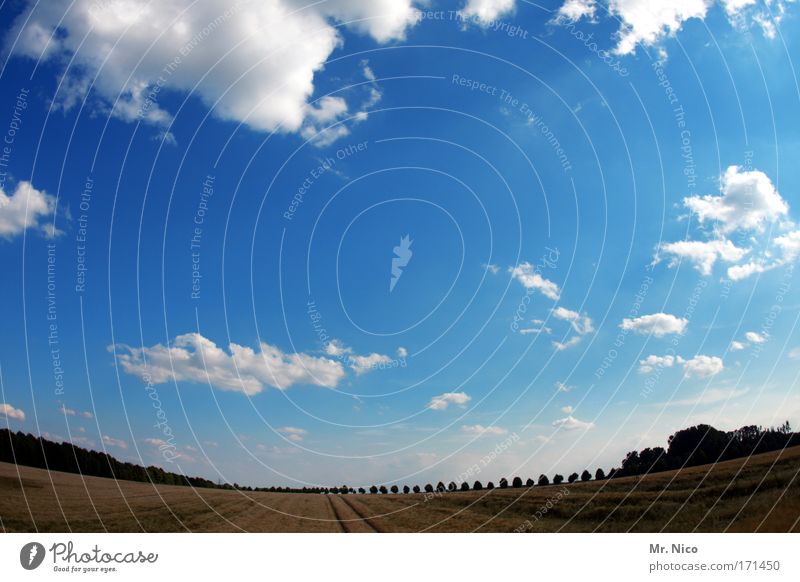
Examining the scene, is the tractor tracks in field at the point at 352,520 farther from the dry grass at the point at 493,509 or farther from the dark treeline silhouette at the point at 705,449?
the dark treeline silhouette at the point at 705,449

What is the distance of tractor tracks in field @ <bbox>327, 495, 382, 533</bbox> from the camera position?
34.3 m

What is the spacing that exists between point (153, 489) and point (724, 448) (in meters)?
60.5

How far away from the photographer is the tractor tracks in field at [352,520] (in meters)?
34.3

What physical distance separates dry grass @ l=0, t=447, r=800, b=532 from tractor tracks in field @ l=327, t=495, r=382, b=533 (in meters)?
0.08

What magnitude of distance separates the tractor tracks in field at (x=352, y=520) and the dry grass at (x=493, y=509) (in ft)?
0.25
